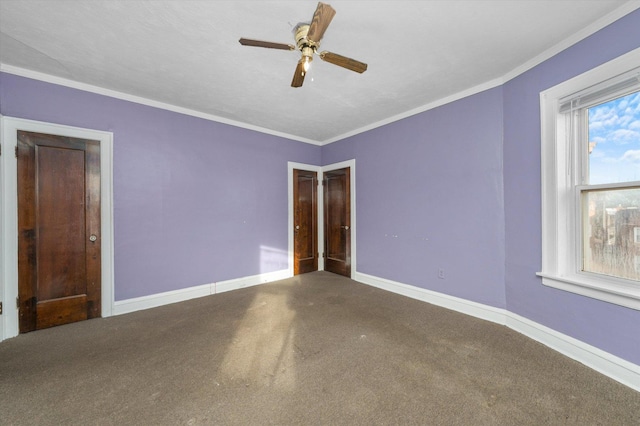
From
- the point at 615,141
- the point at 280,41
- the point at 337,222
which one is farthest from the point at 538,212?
the point at 337,222

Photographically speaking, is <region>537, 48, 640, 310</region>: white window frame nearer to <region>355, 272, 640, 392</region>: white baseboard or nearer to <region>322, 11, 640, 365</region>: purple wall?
<region>322, 11, 640, 365</region>: purple wall

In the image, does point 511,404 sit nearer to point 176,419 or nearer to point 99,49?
point 176,419

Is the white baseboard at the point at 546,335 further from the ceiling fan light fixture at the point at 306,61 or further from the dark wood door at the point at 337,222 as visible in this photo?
the ceiling fan light fixture at the point at 306,61

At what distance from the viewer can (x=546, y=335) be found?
2137mm

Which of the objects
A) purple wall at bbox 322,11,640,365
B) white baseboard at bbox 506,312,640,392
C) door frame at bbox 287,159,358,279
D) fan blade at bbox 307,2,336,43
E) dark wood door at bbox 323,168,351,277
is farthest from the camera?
dark wood door at bbox 323,168,351,277

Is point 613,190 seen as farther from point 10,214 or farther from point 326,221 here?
point 10,214

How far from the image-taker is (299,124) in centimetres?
388

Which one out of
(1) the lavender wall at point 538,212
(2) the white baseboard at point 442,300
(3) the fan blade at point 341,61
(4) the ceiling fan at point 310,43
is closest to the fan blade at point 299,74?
(4) the ceiling fan at point 310,43

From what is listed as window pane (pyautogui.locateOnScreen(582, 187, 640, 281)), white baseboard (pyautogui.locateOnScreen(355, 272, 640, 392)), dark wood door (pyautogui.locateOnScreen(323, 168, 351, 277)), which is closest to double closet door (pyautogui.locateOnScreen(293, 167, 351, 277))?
dark wood door (pyautogui.locateOnScreen(323, 168, 351, 277))

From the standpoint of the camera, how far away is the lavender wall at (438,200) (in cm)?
265

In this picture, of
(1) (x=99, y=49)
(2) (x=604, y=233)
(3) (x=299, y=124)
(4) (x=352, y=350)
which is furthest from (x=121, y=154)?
(2) (x=604, y=233)

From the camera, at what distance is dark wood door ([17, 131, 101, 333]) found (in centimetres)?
238

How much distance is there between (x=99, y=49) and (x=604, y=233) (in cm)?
449

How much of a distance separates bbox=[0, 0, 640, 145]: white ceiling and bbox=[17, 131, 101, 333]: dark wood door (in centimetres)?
83
